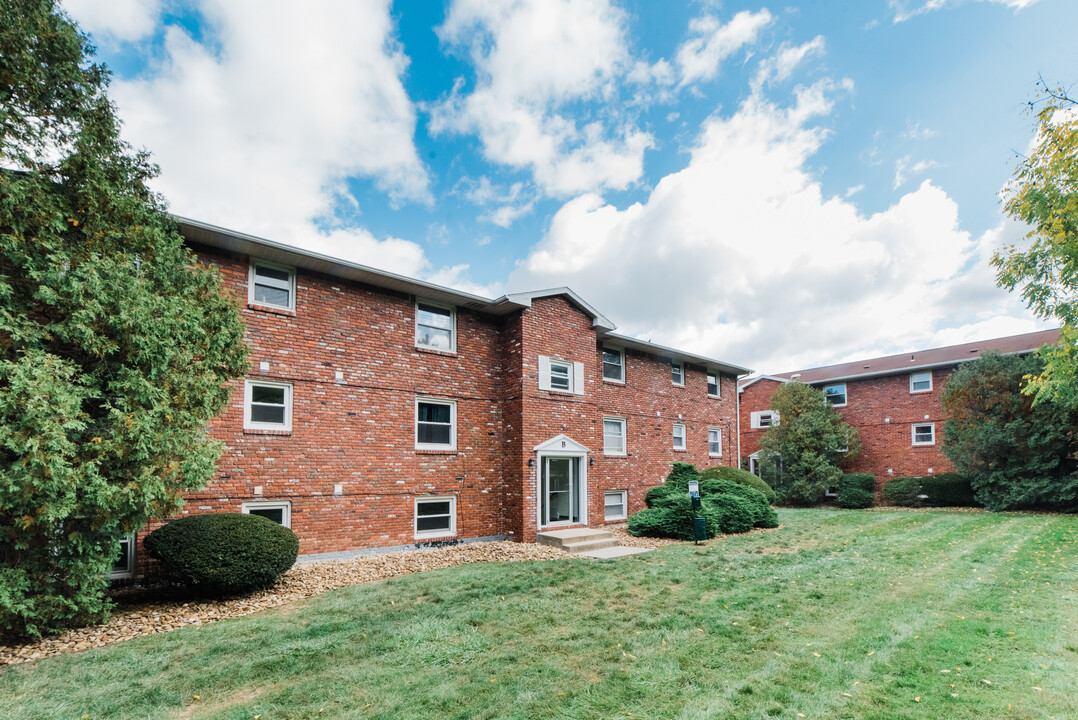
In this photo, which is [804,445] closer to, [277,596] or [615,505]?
[615,505]

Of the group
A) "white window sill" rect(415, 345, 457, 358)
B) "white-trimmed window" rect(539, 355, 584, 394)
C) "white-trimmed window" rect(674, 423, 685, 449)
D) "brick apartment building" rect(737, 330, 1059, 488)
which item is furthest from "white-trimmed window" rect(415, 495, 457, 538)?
"brick apartment building" rect(737, 330, 1059, 488)

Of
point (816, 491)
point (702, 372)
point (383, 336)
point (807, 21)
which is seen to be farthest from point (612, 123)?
point (816, 491)

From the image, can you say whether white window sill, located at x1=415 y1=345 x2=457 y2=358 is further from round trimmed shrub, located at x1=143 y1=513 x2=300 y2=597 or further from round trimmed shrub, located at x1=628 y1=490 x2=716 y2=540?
round trimmed shrub, located at x1=628 y1=490 x2=716 y2=540

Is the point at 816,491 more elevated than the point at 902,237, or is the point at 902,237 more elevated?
the point at 902,237

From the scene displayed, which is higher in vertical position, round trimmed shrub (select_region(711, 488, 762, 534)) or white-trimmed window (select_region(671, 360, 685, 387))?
white-trimmed window (select_region(671, 360, 685, 387))

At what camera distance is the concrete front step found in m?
11.7

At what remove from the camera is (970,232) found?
12.3 m

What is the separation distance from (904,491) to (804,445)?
14.5 feet

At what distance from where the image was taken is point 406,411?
11.8 m

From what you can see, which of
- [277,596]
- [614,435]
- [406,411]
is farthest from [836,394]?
[277,596]

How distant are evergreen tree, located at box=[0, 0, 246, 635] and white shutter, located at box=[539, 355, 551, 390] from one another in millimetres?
8052

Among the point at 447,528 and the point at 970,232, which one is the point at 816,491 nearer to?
the point at 970,232

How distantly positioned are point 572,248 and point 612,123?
5.75 m

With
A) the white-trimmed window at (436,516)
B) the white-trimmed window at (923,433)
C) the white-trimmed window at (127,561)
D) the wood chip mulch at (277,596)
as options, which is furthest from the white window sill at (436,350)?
the white-trimmed window at (923,433)
